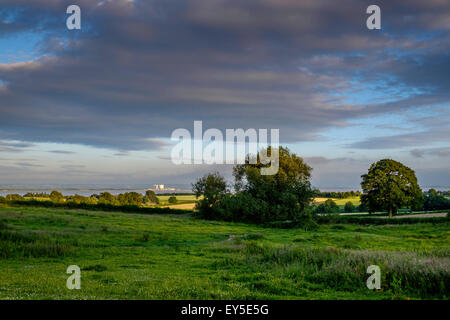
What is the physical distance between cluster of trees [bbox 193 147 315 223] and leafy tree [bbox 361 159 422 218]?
41.0ft

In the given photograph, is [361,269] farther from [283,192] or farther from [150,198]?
[150,198]

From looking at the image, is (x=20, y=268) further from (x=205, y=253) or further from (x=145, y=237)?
(x=145, y=237)

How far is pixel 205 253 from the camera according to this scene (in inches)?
959

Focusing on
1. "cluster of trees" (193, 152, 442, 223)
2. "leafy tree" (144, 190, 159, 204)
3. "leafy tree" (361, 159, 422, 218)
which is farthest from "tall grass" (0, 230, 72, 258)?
"leafy tree" (144, 190, 159, 204)

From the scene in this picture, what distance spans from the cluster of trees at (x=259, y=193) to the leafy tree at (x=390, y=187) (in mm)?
12504

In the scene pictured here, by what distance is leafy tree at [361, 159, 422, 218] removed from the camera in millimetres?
69688

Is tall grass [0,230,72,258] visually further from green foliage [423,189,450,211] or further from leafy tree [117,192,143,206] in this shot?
green foliage [423,189,450,211]

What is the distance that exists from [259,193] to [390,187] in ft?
85.5

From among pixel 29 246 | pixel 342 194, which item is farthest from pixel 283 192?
pixel 342 194

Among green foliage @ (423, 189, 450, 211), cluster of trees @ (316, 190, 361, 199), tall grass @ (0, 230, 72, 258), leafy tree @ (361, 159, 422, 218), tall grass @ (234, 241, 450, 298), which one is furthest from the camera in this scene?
cluster of trees @ (316, 190, 361, 199)

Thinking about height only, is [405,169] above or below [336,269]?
above

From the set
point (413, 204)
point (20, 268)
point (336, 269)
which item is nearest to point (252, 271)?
point (336, 269)
